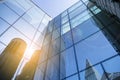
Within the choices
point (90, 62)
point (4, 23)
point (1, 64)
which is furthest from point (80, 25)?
point (1, 64)

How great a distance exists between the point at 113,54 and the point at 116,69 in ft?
2.89

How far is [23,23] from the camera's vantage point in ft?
45.1

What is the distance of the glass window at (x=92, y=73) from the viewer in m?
6.41

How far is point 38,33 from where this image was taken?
14969mm

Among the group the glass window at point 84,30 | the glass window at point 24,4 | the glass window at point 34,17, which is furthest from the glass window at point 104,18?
the glass window at point 24,4

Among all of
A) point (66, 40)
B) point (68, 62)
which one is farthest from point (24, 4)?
point (68, 62)

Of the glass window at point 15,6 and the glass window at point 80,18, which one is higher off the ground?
the glass window at point 15,6

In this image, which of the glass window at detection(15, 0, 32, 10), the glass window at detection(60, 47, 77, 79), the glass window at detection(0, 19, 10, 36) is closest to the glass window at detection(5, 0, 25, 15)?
the glass window at detection(15, 0, 32, 10)

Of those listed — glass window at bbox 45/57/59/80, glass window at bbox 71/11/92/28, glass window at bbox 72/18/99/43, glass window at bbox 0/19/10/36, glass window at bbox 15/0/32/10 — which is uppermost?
glass window at bbox 15/0/32/10

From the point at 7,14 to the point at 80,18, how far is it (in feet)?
19.6

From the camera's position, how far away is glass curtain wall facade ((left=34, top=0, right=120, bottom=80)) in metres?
6.66

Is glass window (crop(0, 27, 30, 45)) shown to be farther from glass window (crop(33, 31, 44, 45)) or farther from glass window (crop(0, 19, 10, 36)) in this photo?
glass window (crop(33, 31, 44, 45))

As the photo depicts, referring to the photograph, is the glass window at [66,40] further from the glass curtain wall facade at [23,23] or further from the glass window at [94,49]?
the glass curtain wall facade at [23,23]

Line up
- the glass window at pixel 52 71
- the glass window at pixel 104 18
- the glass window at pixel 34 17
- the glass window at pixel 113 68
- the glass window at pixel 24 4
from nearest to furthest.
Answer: the glass window at pixel 113 68, the glass window at pixel 104 18, the glass window at pixel 52 71, the glass window at pixel 34 17, the glass window at pixel 24 4
